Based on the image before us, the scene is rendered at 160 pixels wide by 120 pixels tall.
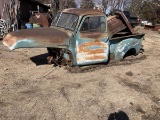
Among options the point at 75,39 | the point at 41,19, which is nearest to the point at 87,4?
the point at 41,19

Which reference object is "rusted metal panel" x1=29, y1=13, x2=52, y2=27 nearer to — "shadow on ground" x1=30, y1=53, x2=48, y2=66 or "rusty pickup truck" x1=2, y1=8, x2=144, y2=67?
"shadow on ground" x1=30, y1=53, x2=48, y2=66

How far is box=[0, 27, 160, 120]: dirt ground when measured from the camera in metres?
4.81

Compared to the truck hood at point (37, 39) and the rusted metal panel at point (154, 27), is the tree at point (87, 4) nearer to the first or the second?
the rusted metal panel at point (154, 27)

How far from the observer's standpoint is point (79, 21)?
714 centimetres

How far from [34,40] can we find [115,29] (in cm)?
329

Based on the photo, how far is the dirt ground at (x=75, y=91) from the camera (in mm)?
4812

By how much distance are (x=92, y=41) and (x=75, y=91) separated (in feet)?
6.95

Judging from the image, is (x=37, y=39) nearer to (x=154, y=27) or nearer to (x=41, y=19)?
(x=41, y=19)

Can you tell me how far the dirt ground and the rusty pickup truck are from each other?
1.52 feet

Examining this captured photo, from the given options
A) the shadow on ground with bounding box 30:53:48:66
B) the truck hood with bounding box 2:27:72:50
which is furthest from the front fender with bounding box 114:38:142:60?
the shadow on ground with bounding box 30:53:48:66

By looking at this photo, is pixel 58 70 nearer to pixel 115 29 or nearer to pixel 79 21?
pixel 79 21

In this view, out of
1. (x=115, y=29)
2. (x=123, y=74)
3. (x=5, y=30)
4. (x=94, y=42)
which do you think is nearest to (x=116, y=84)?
(x=123, y=74)

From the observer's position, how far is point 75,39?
7086mm

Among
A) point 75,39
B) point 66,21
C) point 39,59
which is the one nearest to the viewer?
point 75,39
